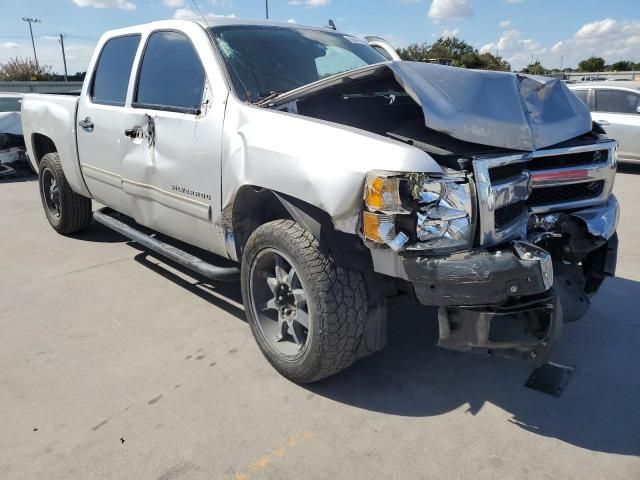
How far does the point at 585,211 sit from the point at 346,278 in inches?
57.2

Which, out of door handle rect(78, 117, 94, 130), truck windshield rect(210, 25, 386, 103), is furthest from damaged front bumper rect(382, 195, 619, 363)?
door handle rect(78, 117, 94, 130)

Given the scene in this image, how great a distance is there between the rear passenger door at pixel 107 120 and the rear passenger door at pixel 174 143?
0.71 feet

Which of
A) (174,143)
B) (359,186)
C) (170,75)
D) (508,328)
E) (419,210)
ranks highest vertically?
(170,75)

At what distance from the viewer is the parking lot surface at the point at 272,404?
7.66 ft

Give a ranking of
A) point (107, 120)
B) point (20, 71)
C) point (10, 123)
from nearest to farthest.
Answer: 1. point (107, 120)
2. point (10, 123)
3. point (20, 71)

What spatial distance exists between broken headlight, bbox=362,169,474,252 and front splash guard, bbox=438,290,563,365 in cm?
32

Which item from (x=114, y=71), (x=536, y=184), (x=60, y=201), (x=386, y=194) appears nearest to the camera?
(x=386, y=194)

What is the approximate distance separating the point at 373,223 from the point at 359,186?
17 cm

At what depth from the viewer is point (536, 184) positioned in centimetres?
273

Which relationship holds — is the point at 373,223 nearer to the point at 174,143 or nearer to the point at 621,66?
the point at 174,143

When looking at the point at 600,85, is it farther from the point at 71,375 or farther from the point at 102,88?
the point at 71,375

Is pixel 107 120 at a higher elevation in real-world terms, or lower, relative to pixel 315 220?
higher

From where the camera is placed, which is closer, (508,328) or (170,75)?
(508,328)

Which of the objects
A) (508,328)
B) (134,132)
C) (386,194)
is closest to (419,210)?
(386,194)
